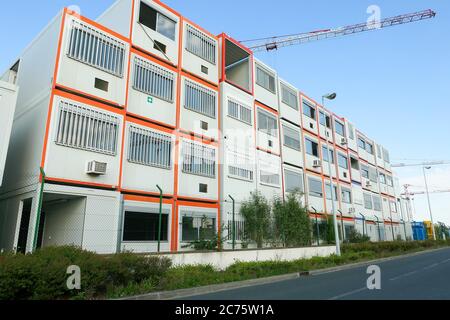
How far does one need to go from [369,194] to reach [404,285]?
34.7 m

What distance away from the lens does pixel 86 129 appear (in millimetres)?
14812

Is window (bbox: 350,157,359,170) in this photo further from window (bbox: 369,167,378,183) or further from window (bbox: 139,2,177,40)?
window (bbox: 139,2,177,40)

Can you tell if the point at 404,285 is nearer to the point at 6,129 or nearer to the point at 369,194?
the point at 6,129

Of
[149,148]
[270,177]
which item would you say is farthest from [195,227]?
[270,177]

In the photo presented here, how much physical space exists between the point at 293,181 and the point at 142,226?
1483 centimetres

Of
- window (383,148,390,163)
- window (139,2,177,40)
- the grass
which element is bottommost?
the grass

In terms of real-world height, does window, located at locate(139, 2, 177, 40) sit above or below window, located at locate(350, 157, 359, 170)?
above

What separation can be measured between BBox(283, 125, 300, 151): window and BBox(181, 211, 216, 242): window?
1152 centimetres

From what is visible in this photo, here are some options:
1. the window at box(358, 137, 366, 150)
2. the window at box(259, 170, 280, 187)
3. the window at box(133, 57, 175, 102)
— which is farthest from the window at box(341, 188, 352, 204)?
the window at box(133, 57, 175, 102)

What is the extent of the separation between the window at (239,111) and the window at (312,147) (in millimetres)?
9346

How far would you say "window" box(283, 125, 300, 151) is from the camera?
2800 cm

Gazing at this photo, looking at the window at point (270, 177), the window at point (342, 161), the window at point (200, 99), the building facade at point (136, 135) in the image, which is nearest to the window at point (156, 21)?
the building facade at point (136, 135)

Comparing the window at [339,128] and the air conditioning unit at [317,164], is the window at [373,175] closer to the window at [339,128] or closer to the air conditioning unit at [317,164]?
the window at [339,128]
